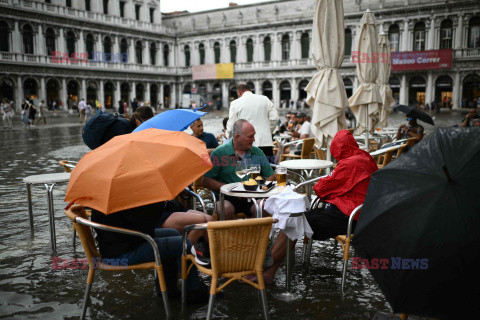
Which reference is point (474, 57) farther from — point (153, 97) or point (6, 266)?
point (6, 266)

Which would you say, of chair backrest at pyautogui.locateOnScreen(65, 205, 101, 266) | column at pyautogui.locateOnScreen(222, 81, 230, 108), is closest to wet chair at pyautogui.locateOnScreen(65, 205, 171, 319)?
chair backrest at pyautogui.locateOnScreen(65, 205, 101, 266)

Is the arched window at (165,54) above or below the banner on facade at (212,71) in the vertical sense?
above

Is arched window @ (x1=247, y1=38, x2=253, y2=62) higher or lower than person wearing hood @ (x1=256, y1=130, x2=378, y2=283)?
higher

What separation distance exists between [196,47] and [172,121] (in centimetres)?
4391

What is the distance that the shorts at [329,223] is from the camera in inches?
122

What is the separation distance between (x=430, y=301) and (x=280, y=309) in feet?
4.58

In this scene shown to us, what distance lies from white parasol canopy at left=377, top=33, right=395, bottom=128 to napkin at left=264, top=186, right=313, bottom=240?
8.52 meters

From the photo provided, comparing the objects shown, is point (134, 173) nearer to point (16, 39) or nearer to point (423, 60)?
point (16, 39)

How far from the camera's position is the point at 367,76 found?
8.45m

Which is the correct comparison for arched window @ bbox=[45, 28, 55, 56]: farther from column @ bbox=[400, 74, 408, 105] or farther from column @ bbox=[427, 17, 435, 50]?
column @ bbox=[427, 17, 435, 50]

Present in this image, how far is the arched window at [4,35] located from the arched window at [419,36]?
110ft

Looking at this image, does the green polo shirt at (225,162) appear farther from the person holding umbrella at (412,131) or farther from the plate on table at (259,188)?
the person holding umbrella at (412,131)

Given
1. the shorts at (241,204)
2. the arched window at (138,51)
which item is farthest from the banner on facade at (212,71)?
the shorts at (241,204)

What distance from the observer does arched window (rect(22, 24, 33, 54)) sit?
1300 inches
